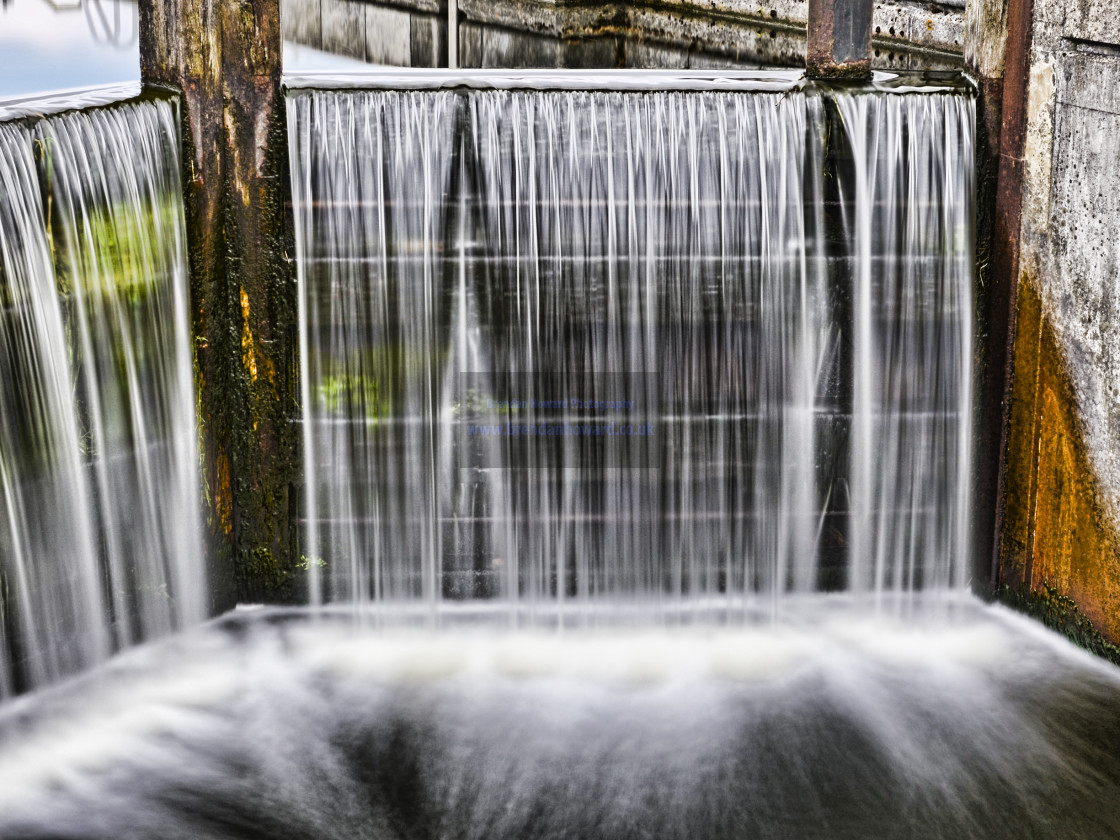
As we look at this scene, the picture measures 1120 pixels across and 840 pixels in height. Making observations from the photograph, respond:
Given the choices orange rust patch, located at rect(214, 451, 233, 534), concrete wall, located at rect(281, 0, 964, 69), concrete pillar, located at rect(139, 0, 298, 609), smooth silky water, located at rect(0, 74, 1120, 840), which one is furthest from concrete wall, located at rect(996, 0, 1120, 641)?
concrete wall, located at rect(281, 0, 964, 69)

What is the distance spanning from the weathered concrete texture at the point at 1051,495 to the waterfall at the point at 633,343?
31 cm

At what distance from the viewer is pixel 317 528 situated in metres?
6.54

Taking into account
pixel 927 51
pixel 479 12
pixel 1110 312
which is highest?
pixel 479 12

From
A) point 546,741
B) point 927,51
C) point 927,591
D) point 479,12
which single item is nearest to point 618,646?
point 546,741

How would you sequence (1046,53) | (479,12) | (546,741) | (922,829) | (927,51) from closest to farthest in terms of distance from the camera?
1. (922,829)
2. (546,741)
3. (1046,53)
4. (927,51)
5. (479,12)

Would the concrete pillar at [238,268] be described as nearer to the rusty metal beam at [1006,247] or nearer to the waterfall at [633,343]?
the waterfall at [633,343]

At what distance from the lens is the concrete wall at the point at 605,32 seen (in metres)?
11.4

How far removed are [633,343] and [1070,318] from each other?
2171 millimetres

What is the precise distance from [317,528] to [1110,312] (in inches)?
163

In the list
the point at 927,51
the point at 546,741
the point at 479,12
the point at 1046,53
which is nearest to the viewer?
the point at 546,741

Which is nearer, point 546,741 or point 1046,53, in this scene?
point 546,741

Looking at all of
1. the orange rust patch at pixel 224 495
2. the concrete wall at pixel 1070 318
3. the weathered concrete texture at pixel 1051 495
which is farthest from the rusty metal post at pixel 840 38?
the orange rust patch at pixel 224 495

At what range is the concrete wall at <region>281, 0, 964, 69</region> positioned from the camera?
1142cm

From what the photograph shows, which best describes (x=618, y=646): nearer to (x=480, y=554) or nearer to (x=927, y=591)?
(x=480, y=554)
